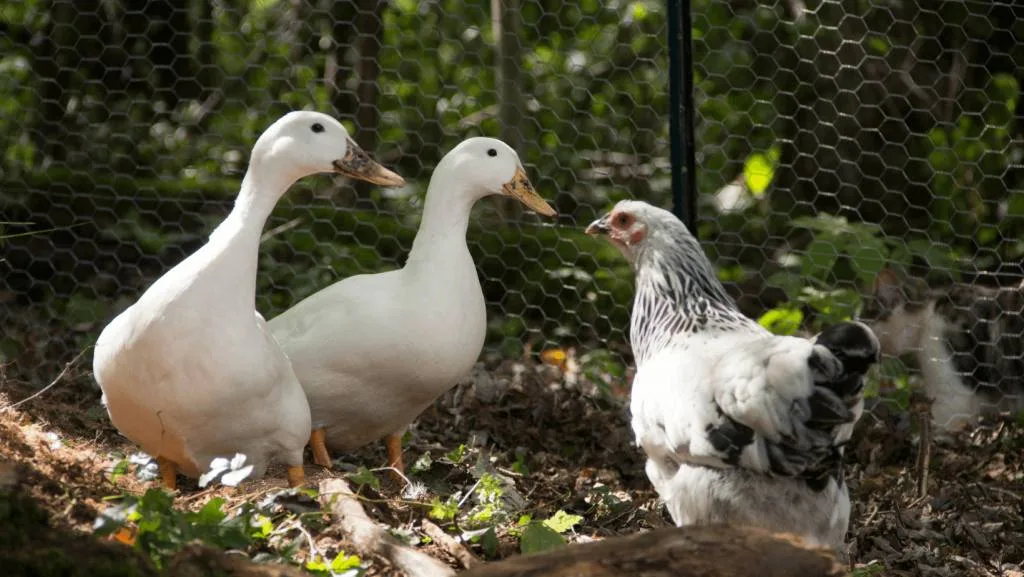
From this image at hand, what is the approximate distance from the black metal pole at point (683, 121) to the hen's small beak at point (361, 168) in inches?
64.6

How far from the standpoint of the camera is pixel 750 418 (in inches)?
135

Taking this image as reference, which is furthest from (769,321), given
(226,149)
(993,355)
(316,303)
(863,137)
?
(226,149)

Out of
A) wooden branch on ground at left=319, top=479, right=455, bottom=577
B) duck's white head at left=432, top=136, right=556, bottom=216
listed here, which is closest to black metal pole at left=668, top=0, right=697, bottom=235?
duck's white head at left=432, top=136, right=556, bottom=216

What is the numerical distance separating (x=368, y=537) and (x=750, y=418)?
98 cm

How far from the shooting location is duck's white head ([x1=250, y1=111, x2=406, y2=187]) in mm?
4051

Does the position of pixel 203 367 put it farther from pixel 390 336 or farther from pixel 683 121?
pixel 683 121

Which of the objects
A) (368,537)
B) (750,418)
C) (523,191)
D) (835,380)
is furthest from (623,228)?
(368,537)

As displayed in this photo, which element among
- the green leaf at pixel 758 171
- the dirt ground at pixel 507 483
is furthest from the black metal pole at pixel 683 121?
the green leaf at pixel 758 171

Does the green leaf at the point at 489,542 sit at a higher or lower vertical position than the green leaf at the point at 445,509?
lower

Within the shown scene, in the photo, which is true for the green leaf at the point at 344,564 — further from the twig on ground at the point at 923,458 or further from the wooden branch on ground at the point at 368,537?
the twig on ground at the point at 923,458

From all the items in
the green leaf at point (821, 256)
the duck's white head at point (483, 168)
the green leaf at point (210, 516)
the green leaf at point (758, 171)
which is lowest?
the green leaf at point (210, 516)

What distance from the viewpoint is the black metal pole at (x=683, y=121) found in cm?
557

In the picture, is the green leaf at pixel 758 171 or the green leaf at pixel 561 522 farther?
the green leaf at pixel 758 171

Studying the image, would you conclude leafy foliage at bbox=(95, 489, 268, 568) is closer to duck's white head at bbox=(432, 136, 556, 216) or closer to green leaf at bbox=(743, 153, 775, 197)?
duck's white head at bbox=(432, 136, 556, 216)
